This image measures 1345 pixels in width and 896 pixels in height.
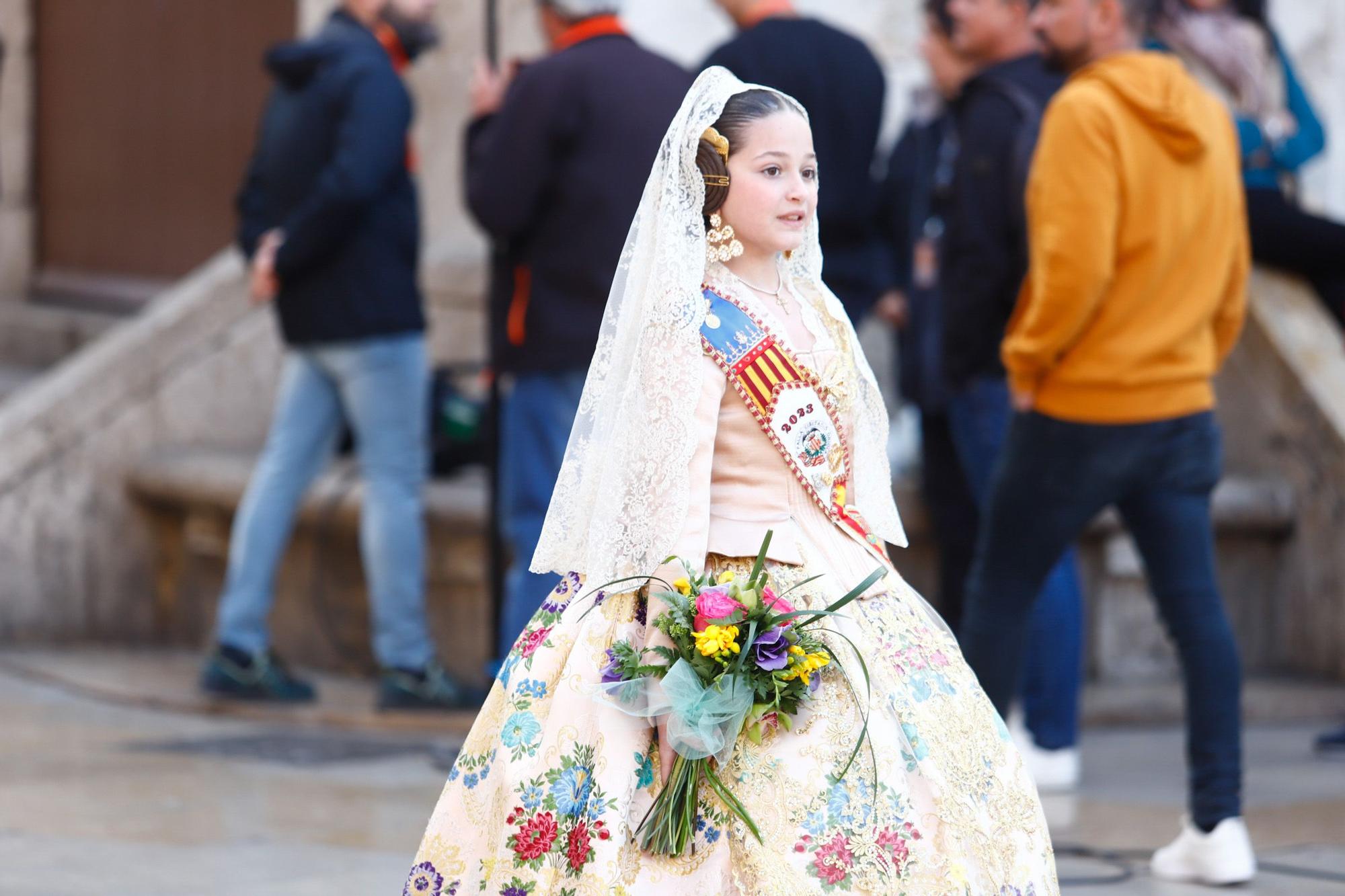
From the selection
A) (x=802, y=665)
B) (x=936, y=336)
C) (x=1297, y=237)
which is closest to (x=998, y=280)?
(x=936, y=336)

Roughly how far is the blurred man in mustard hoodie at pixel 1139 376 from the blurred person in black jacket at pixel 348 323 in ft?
7.44

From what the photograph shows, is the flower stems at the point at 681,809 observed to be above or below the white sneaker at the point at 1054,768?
above

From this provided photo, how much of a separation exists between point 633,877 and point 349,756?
3.00 m

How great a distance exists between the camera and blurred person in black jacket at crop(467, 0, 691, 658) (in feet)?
18.7

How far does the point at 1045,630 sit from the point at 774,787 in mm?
2555

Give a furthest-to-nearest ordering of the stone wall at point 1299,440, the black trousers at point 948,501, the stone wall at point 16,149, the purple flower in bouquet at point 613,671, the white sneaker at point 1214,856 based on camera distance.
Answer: the stone wall at point 16,149
the stone wall at point 1299,440
the black trousers at point 948,501
the white sneaker at point 1214,856
the purple flower in bouquet at point 613,671

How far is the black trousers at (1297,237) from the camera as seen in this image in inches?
289

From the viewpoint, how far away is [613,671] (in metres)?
3.20

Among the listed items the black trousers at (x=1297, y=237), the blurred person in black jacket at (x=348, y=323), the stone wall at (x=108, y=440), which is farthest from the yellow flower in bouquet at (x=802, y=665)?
the stone wall at (x=108, y=440)

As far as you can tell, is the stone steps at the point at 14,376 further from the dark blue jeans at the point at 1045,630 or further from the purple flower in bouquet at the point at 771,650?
the purple flower in bouquet at the point at 771,650

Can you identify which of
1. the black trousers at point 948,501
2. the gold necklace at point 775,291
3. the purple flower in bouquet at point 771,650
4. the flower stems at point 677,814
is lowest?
the black trousers at point 948,501

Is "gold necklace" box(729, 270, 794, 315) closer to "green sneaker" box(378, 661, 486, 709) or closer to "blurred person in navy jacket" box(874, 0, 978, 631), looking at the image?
"blurred person in navy jacket" box(874, 0, 978, 631)

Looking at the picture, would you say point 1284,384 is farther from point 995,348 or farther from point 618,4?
point 618,4

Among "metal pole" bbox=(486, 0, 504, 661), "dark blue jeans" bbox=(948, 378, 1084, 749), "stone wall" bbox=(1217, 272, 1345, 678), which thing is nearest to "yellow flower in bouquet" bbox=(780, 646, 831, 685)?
"dark blue jeans" bbox=(948, 378, 1084, 749)
